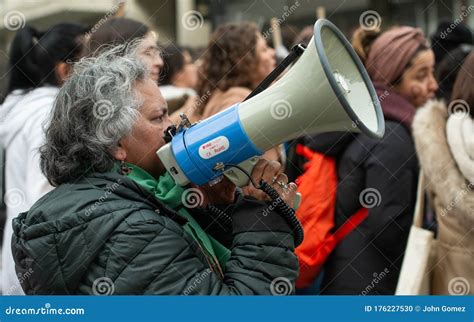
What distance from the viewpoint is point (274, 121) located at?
2.12 m

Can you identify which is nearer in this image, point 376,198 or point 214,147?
point 214,147

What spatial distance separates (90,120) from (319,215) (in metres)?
1.66

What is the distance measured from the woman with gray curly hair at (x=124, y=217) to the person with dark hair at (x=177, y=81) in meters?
0.77

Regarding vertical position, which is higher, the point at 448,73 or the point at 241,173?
the point at 448,73

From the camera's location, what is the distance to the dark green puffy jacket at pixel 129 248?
204 centimetres

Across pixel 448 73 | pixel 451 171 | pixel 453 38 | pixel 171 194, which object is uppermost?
pixel 453 38

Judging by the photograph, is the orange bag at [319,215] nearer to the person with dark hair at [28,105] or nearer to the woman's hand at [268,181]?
the person with dark hair at [28,105]

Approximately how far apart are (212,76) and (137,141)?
5.87 feet

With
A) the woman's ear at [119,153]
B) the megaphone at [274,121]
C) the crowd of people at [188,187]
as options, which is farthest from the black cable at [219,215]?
the woman's ear at [119,153]

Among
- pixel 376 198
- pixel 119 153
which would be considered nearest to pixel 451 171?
pixel 376 198

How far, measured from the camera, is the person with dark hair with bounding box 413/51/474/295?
10.6 ft

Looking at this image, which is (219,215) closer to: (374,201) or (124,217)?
(124,217)

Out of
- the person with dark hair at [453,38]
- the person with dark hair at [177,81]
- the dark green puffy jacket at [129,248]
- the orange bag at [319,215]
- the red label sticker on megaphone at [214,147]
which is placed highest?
the person with dark hair at [453,38]
